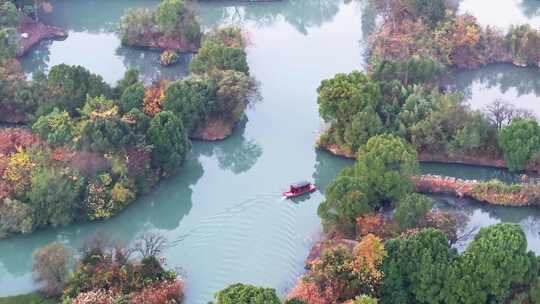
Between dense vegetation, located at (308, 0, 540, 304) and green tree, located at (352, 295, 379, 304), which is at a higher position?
dense vegetation, located at (308, 0, 540, 304)

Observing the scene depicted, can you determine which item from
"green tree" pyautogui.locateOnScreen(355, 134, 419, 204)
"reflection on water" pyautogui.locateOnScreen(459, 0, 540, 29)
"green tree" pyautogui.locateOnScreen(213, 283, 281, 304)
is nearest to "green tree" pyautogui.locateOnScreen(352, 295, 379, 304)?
"green tree" pyautogui.locateOnScreen(213, 283, 281, 304)

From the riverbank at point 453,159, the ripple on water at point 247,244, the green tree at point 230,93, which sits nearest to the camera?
the ripple on water at point 247,244

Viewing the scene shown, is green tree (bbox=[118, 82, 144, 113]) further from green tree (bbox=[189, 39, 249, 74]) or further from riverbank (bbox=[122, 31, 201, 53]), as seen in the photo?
riverbank (bbox=[122, 31, 201, 53])

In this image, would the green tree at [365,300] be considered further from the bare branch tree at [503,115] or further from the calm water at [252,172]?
the bare branch tree at [503,115]

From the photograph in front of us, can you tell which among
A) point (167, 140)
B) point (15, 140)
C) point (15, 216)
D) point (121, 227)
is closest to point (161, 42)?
point (15, 140)

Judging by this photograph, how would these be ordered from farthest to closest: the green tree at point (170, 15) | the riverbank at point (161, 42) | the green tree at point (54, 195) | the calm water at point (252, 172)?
1. the riverbank at point (161, 42)
2. the green tree at point (170, 15)
3. the green tree at point (54, 195)
4. the calm water at point (252, 172)

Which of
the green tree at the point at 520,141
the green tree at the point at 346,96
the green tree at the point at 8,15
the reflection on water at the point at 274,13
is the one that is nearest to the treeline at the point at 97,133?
the green tree at the point at 346,96
